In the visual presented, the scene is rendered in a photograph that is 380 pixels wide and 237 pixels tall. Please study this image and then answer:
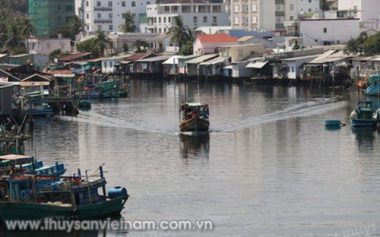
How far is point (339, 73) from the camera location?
56.8 metres

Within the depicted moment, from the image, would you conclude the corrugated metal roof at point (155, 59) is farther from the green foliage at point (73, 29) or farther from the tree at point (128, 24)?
the green foliage at point (73, 29)

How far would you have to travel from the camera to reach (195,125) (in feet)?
120

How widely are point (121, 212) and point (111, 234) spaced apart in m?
1.41

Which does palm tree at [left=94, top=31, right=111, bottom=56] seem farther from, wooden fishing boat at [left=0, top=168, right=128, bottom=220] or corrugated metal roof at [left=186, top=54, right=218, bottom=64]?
wooden fishing boat at [left=0, top=168, right=128, bottom=220]

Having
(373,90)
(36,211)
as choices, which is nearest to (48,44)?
(373,90)

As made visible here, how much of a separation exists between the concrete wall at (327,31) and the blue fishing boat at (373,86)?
13.1m

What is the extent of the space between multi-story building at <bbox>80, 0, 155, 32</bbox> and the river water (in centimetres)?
3783

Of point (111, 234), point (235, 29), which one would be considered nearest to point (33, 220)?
point (111, 234)

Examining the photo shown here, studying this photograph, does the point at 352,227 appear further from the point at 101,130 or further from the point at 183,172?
the point at 101,130

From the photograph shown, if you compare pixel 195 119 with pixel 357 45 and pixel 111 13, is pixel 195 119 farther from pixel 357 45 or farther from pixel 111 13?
pixel 111 13

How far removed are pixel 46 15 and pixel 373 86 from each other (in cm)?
3963

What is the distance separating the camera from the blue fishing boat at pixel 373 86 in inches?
1933

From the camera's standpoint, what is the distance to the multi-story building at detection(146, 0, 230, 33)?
265 ft

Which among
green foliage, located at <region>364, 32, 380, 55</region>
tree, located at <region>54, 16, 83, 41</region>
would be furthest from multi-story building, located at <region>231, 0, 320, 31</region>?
green foliage, located at <region>364, 32, 380, 55</region>
